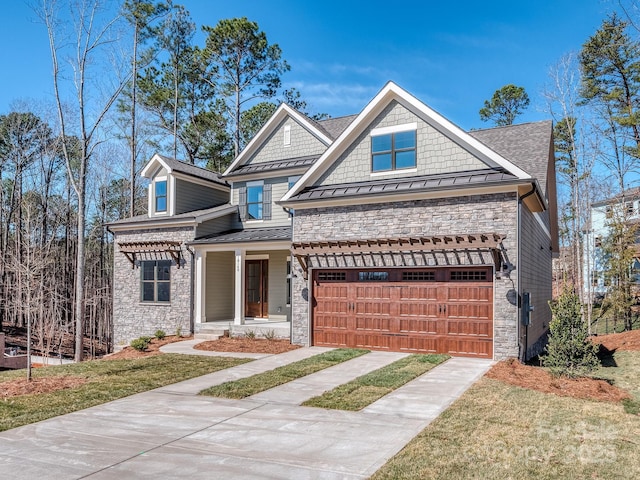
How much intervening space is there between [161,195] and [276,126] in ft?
17.9

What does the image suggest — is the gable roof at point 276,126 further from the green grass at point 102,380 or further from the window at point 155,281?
the green grass at point 102,380

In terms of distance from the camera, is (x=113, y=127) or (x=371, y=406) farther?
(x=113, y=127)

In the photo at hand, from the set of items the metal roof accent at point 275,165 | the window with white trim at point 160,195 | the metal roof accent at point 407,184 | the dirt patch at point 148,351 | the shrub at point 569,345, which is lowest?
the dirt patch at point 148,351

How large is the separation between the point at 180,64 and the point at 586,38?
76.8ft

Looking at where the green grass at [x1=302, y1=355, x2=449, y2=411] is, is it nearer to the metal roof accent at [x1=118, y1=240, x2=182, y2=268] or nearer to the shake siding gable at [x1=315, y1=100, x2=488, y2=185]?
the shake siding gable at [x1=315, y1=100, x2=488, y2=185]

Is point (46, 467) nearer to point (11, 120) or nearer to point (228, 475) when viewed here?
point (228, 475)

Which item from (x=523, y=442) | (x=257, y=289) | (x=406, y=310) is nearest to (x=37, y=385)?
(x=406, y=310)

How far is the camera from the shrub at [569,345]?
971 centimetres

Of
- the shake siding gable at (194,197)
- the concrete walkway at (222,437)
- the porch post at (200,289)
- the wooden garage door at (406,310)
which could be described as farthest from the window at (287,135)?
the concrete walkway at (222,437)

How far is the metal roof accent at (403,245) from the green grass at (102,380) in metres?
3.62

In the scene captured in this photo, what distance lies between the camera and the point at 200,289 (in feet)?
56.5

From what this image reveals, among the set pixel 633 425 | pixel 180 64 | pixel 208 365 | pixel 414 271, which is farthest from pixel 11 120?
pixel 633 425

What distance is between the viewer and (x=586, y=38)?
1025 inches

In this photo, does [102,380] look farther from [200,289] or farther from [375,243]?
[200,289]
